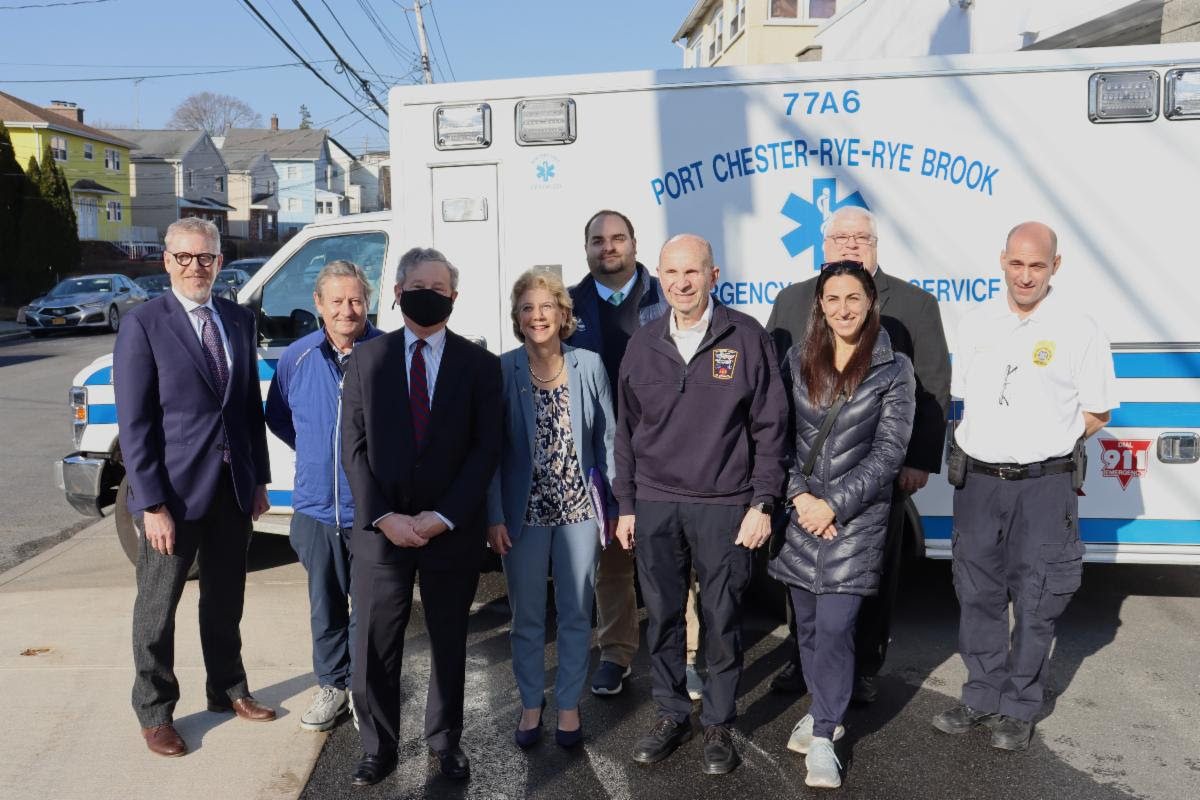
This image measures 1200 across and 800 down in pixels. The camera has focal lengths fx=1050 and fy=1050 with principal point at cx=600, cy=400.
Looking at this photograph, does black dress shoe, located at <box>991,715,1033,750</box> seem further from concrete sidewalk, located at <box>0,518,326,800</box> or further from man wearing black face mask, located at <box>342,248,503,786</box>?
concrete sidewalk, located at <box>0,518,326,800</box>

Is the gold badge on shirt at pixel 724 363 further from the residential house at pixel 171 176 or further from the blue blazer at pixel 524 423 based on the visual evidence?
the residential house at pixel 171 176

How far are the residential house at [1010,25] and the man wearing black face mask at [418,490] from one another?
6.30 m

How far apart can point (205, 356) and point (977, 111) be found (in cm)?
349

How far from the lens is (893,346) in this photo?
421 cm

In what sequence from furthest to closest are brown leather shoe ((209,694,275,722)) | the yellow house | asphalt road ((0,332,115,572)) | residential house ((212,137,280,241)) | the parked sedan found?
residential house ((212,137,280,241)) → the yellow house → the parked sedan → asphalt road ((0,332,115,572)) → brown leather shoe ((209,694,275,722))

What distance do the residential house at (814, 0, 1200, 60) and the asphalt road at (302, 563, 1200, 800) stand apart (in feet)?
15.8

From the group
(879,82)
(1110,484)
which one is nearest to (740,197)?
(879,82)

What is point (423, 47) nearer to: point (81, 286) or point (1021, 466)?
point (81, 286)

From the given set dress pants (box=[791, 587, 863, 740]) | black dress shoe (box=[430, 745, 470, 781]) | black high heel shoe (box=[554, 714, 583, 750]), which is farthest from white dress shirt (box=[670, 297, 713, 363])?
black dress shoe (box=[430, 745, 470, 781])

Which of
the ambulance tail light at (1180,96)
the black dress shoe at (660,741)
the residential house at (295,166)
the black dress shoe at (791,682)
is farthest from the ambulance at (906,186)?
the residential house at (295,166)

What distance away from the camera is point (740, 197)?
4914 mm

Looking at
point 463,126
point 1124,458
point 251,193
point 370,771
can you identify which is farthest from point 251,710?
point 251,193

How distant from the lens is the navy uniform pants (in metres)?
3.94

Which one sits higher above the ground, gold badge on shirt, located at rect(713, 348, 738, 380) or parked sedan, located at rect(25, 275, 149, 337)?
parked sedan, located at rect(25, 275, 149, 337)
